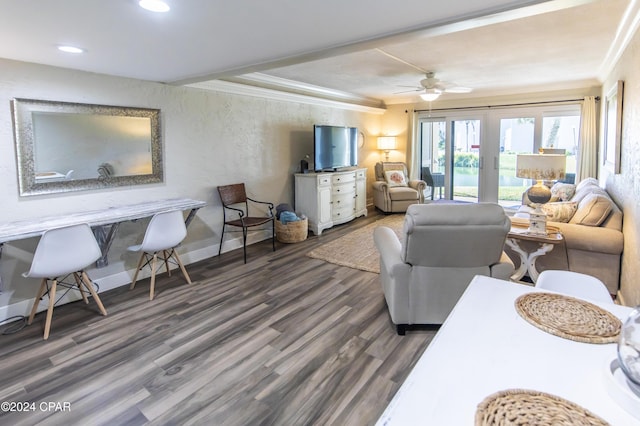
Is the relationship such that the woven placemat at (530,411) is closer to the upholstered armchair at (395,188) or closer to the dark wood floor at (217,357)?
the dark wood floor at (217,357)

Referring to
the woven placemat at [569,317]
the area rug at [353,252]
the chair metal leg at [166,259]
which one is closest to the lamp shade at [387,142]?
the area rug at [353,252]

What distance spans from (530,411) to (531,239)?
271 cm

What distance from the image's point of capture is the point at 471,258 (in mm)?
2561

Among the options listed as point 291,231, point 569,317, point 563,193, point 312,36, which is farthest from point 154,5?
point 563,193

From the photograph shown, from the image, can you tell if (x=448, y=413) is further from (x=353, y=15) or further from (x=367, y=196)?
(x=367, y=196)

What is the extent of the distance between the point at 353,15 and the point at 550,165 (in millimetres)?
2278

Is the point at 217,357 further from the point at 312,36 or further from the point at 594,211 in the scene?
the point at 594,211

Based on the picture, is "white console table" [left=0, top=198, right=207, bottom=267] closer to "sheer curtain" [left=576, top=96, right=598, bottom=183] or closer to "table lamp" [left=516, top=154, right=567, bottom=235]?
"table lamp" [left=516, top=154, right=567, bottom=235]

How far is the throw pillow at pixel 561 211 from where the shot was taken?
3754 millimetres

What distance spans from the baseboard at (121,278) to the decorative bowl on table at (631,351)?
3.61 meters

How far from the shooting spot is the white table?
2.81 ft

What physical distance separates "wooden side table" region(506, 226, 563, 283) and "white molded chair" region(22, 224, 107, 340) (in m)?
3.57

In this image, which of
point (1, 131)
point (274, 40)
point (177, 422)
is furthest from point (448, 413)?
point (1, 131)

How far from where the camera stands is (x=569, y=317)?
1.28m
